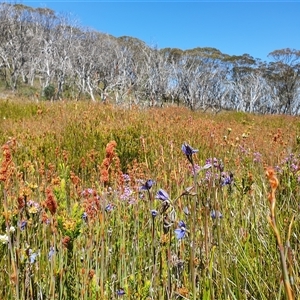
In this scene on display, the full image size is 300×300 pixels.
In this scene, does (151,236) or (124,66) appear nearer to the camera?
(151,236)

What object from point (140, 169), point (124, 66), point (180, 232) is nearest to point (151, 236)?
point (180, 232)

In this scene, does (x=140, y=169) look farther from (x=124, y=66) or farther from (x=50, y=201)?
(x=124, y=66)

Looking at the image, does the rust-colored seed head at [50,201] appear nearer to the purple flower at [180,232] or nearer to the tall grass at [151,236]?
the tall grass at [151,236]

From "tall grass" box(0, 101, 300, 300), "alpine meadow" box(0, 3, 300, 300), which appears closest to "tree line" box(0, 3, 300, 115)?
"alpine meadow" box(0, 3, 300, 300)

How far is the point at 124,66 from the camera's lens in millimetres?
42375

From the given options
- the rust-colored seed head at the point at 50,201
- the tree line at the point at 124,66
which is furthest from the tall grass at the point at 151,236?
the tree line at the point at 124,66

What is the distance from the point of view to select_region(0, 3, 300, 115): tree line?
122 ft

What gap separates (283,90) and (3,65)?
35.8m

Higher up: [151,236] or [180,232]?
[180,232]

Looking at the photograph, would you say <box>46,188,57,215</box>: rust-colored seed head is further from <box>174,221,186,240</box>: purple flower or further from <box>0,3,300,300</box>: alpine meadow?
<box>174,221,186,240</box>: purple flower

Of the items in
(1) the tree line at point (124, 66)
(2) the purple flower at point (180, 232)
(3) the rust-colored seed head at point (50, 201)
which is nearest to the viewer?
A: (3) the rust-colored seed head at point (50, 201)

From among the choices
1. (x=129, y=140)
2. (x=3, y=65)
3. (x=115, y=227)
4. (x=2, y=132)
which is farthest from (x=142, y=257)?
(x=3, y=65)

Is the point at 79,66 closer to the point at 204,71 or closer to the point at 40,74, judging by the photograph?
the point at 40,74

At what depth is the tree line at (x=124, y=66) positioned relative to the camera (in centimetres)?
3706
